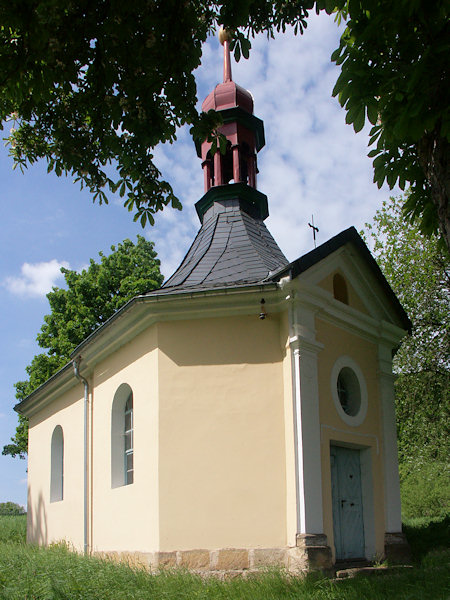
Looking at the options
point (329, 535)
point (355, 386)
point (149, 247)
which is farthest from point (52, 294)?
point (329, 535)

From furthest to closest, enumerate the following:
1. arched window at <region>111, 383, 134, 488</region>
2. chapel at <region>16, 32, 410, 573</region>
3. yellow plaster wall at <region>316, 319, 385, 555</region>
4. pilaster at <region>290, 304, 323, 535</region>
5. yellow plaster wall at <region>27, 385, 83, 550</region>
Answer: yellow plaster wall at <region>27, 385, 83, 550</region> → arched window at <region>111, 383, 134, 488</region> → yellow plaster wall at <region>316, 319, 385, 555</region> → chapel at <region>16, 32, 410, 573</region> → pilaster at <region>290, 304, 323, 535</region>

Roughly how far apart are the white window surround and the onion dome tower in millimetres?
1920

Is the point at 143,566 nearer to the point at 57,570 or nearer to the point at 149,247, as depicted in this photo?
the point at 57,570

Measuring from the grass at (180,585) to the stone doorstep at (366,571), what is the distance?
37 cm

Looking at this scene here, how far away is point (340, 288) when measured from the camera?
11438 mm

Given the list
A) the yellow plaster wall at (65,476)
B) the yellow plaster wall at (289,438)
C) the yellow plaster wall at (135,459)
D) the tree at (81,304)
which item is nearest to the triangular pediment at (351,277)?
the yellow plaster wall at (289,438)

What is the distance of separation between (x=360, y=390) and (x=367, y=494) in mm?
1716

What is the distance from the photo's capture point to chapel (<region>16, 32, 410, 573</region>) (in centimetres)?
916

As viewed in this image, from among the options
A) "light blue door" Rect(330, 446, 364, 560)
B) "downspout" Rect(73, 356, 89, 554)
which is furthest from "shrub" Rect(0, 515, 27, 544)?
"light blue door" Rect(330, 446, 364, 560)

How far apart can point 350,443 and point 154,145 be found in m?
6.12

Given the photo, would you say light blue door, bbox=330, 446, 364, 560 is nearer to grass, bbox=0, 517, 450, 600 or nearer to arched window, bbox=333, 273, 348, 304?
grass, bbox=0, 517, 450, 600

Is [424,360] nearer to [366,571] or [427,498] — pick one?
[427,498]

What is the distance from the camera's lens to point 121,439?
11492 millimetres

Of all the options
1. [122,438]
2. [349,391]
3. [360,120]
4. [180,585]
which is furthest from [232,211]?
[360,120]
